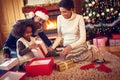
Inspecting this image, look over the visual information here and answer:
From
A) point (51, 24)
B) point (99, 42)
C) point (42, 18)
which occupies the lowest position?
point (99, 42)

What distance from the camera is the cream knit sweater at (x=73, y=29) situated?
2.32 meters

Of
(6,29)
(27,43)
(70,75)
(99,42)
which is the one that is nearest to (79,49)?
(70,75)

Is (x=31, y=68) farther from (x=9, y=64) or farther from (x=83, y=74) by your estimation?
(x=83, y=74)

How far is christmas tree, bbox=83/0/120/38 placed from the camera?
3557 millimetres

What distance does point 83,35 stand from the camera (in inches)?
90.7

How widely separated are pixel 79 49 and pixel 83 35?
182 millimetres

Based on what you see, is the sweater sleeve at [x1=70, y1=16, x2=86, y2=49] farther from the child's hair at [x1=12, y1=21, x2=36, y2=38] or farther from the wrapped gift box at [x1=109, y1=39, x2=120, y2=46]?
the wrapped gift box at [x1=109, y1=39, x2=120, y2=46]

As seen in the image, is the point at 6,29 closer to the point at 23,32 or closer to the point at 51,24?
the point at 51,24

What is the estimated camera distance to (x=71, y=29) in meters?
2.36

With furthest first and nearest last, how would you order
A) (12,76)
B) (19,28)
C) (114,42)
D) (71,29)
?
(114,42) < (71,29) < (19,28) < (12,76)

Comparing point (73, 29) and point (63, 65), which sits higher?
point (73, 29)

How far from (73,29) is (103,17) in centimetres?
147

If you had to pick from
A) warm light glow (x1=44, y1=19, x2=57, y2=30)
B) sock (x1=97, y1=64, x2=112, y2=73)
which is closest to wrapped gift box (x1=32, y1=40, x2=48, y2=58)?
sock (x1=97, y1=64, x2=112, y2=73)

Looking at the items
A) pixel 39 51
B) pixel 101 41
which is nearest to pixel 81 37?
pixel 39 51
